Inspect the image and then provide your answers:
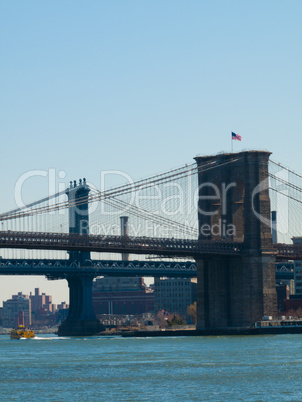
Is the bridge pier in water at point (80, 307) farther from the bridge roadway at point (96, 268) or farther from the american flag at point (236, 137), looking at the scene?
the american flag at point (236, 137)

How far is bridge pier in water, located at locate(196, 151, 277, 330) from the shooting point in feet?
284

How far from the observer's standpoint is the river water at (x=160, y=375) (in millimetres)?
38375

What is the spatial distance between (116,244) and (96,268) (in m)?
56.8

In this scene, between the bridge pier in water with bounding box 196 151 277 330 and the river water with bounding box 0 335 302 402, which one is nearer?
the river water with bounding box 0 335 302 402

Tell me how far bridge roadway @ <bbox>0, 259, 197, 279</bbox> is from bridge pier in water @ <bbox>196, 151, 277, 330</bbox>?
44.0 m

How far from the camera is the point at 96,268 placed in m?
137

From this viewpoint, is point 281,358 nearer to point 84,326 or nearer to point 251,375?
point 251,375

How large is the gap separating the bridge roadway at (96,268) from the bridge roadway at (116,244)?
48.1m

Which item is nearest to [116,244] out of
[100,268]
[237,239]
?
[237,239]

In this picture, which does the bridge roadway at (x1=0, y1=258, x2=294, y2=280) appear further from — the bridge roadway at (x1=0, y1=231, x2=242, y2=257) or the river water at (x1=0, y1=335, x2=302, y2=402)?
the river water at (x1=0, y1=335, x2=302, y2=402)

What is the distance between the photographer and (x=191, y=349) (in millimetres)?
64000

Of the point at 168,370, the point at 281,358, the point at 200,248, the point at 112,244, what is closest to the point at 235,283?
the point at 200,248

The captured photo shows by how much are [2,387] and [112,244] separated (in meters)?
38.4

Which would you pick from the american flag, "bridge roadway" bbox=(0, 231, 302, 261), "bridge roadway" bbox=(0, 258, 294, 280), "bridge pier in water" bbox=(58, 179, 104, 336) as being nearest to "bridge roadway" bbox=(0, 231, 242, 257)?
"bridge roadway" bbox=(0, 231, 302, 261)
